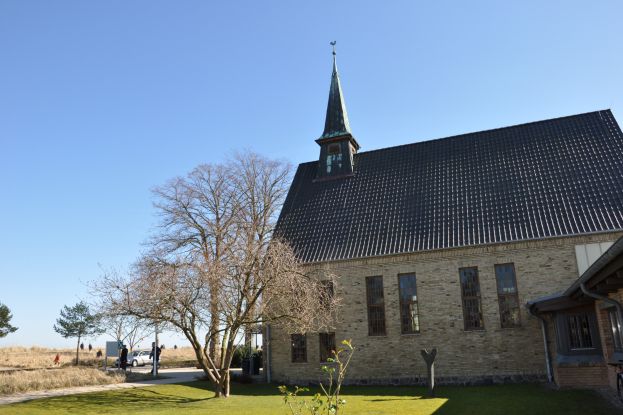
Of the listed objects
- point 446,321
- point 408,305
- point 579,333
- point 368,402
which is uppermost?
point 408,305

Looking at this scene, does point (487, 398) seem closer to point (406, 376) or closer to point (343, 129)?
point (406, 376)

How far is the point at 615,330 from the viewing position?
12.8 meters

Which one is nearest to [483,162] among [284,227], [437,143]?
[437,143]

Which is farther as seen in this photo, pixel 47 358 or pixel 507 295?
pixel 47 358

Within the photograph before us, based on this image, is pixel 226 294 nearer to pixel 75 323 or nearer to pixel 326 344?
pixel 326 344

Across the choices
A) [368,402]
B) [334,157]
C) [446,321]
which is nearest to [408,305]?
[446,321]

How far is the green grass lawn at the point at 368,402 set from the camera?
12914 millimetres

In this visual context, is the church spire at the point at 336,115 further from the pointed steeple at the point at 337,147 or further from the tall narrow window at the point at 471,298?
the tall narrow window at the point at 471,298

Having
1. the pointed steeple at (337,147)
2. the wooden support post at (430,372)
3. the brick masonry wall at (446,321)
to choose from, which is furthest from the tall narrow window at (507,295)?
the pointed steeple at (337,147)

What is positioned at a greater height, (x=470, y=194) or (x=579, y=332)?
(x=470, y=194)

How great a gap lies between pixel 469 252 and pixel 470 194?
337 cm

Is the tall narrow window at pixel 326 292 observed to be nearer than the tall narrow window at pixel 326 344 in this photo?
Yes

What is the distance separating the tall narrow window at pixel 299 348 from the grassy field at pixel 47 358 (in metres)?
18.9

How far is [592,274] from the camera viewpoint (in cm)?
1020
